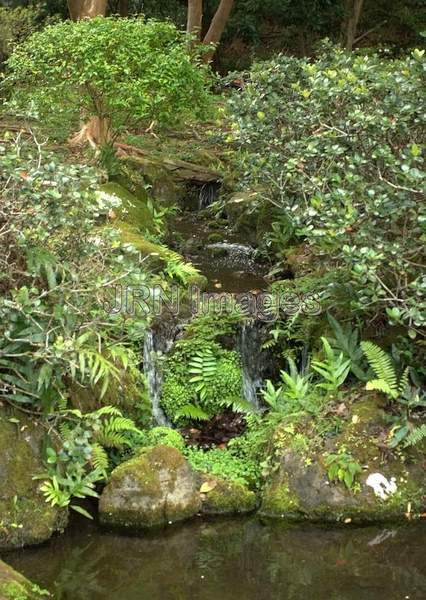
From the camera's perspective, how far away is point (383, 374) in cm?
716

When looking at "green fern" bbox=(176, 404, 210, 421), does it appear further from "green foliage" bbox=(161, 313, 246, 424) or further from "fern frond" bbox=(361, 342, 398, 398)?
"fern frond" bbox=(361, 342, 398, 398)

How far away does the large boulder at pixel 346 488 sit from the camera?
21.9 feet

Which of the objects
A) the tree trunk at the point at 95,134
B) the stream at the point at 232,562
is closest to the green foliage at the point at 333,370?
the stream at the point at 232,562

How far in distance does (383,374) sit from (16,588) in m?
3.81

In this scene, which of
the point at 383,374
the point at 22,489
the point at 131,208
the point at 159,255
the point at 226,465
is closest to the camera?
the point at 22,489

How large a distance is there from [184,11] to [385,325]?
747 inches

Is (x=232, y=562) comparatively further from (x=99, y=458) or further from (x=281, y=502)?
(x=99, y=458)

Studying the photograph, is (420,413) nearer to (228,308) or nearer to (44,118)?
(228,308)

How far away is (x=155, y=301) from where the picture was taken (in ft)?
28.2

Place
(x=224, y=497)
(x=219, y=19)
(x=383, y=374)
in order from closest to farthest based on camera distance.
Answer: (x=224, y=497) → (x=383, y=374) → (x=219, y=19)

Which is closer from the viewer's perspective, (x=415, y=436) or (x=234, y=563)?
(x=234, y=563)

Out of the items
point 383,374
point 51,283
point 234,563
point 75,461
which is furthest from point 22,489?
point 383,374

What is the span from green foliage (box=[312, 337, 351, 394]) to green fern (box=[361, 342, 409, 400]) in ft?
0.91

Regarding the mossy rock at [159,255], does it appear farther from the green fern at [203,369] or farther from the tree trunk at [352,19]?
the tree trunk at [352,19]
